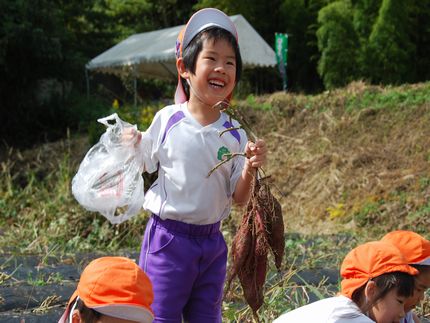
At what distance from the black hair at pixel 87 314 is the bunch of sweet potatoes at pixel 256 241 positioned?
1.60ft

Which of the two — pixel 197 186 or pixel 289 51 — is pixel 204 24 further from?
pixel 289 51

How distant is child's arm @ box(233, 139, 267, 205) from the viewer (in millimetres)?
2158

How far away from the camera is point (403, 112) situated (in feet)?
29.3

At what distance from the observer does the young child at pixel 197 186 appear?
229 cm

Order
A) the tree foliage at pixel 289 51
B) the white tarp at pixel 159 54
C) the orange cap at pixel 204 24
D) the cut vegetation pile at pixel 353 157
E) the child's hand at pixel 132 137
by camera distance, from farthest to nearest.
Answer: the white tarp at pixel 159 54 → the tree foliage at pixel 289 51 → the cut vegetation pile at pixel 353 157 → the child's hand at pixel 132 137 → the orange cap at pixel 204 24

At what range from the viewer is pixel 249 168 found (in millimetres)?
2219

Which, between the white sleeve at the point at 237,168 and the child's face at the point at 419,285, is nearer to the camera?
the white sleeve at the point at 237,168

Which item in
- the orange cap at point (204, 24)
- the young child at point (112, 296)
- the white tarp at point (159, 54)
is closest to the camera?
the young child at point (112, 296)

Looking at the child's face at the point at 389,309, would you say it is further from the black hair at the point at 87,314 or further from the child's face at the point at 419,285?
the black hair at the point at 87,314

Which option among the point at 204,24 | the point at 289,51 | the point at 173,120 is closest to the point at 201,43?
the point at 204,24

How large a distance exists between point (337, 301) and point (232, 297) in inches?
45.5

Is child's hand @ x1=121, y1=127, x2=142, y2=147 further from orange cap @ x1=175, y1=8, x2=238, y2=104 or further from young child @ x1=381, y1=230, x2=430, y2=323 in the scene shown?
young child @ x1=381, y1=230, x2=430, y2=323

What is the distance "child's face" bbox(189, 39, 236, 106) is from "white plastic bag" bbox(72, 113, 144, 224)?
363mm

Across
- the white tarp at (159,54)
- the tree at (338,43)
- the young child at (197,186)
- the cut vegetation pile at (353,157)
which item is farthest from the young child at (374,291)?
the tree at (338,43)
